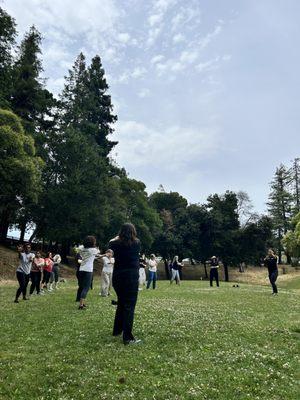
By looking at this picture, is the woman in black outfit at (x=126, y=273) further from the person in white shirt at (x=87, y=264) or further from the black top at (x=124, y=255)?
the person in white shirt at (x=87, y=264)

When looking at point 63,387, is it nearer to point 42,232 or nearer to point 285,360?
point 285,360

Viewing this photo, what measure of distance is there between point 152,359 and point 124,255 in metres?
2.55

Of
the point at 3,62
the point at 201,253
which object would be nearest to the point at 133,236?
the point at 3,62

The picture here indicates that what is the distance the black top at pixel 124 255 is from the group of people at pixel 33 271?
Answer: 8967 millimetres

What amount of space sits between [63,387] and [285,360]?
442cm

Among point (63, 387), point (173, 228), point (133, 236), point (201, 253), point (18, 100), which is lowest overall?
point (63, 387)

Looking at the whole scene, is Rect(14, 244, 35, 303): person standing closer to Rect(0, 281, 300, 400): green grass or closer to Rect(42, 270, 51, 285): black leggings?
Rect(0, 281, 300, 400): green grass

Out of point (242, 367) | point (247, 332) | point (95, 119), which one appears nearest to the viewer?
point (242, 367)

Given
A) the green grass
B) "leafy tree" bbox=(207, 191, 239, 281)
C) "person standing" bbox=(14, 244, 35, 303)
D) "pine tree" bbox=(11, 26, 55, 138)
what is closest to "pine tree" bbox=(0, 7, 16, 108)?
"pine tree" bbox=(11, 26, 55, 138)

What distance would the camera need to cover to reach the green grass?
237 inches

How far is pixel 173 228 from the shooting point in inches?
2990

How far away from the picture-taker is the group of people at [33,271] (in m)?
16.8

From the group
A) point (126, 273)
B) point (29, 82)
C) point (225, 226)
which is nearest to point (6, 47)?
point (29, 82)

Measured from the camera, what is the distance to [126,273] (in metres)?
9.09
